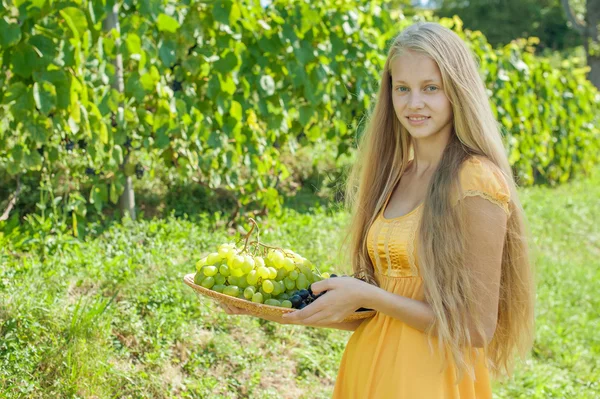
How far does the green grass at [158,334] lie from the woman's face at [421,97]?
73 cm

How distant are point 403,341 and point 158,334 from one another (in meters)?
1.59

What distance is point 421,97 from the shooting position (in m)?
1.71

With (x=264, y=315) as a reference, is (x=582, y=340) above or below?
below

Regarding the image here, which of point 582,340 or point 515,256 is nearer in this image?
point 515,256

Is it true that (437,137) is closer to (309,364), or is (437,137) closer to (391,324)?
(391,324)

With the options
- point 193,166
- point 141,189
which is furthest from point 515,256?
point 141,189

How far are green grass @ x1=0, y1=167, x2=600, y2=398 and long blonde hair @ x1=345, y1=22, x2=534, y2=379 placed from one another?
544 millimetres

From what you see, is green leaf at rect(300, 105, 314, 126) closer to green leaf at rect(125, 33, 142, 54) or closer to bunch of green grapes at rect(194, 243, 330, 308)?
green leaf at rect(125, 33, 142, 54)

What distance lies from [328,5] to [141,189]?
5.82ft

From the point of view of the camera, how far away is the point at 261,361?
3.23 m

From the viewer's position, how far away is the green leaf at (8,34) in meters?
2.99

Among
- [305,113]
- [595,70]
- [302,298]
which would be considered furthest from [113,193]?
[595,70]

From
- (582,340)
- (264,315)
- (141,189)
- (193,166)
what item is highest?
(264,315)

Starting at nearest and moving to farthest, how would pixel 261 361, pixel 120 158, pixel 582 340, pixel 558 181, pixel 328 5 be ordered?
1. pixel 261 361
2. pixel 120 158
3. pixel 582 340
4. pixel 328 5
5. pixel 558 181
